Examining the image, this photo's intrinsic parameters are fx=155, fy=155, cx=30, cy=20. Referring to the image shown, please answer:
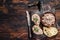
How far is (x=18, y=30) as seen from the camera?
140 cm

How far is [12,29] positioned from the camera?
140 centimetres

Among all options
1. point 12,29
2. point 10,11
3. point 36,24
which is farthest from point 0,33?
point 36,24

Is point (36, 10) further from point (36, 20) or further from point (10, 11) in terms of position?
point (10, 11)

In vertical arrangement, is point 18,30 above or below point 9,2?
below

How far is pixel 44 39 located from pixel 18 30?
0.81 feet

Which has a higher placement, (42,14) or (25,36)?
(42,14)

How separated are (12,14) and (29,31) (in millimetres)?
233

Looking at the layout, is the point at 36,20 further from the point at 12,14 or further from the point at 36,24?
the point at 12,14

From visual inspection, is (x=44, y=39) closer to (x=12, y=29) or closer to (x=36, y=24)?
(x=36, y=24)

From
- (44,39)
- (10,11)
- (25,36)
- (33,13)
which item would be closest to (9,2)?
(10,11)

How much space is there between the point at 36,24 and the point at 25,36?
5.7 inches

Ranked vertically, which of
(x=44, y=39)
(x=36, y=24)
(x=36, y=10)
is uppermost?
(x=36, y=10)

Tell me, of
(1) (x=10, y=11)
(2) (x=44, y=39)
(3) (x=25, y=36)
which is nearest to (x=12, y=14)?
(1) (x=10, y=11)

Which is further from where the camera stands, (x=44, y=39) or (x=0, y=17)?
(x=0, y=17)
